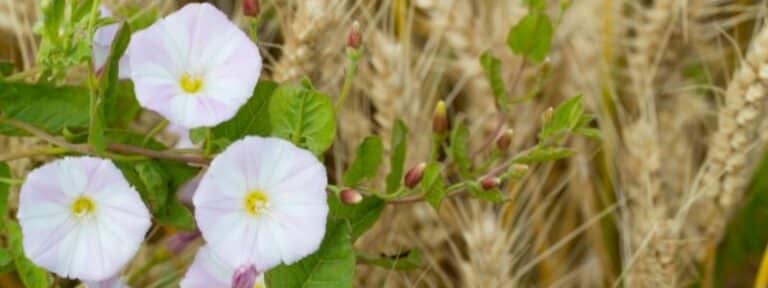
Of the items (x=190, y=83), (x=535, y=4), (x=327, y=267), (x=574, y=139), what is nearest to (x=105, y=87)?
(x=190, y=83)

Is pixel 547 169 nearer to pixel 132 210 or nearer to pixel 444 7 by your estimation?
pixel 444 7

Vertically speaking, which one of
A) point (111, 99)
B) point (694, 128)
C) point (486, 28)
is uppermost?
point (111, 99)

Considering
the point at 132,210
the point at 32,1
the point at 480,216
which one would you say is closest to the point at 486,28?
the point at 480,216

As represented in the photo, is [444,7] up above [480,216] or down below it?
above

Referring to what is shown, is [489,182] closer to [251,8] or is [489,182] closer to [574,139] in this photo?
[251,8]

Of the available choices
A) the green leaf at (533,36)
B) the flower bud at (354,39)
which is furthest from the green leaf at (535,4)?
the flower bud at (354,39)

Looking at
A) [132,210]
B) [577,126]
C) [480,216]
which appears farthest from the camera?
[480,216]
